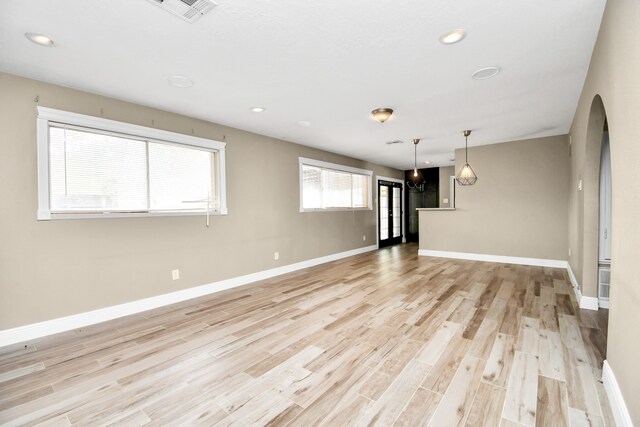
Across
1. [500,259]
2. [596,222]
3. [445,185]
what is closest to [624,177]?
[596,222]

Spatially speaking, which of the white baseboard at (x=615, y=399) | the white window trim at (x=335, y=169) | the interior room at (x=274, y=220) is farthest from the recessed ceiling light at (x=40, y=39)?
the white baseboard at (x=615, y=399)

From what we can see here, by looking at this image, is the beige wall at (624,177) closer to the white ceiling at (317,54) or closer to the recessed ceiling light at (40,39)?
the white ceiling at (317,54)

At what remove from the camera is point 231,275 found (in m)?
4.49

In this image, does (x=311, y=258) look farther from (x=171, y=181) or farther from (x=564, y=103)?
(x=564, y=103)

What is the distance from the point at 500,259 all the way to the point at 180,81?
6520 millimetres

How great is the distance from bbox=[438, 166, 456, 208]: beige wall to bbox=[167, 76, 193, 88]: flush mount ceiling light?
26.4 ft

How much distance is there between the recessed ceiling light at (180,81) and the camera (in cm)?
285

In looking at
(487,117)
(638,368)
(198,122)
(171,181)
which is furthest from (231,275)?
(487,117)

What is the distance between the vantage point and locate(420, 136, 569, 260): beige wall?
17.8 feet

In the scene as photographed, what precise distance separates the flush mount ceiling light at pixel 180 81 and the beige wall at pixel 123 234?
0.90 meters

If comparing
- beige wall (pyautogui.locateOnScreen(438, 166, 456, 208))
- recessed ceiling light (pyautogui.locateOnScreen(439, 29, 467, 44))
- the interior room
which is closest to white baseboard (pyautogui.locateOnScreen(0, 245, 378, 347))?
the interior room

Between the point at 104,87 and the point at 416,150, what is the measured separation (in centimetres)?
565

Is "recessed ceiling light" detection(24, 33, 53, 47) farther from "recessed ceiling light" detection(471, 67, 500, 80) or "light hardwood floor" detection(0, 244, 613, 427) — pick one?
"recessed ceiling light" detection(471, 67, 500, 80)

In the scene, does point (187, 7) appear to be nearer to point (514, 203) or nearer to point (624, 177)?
point (624, 177)
